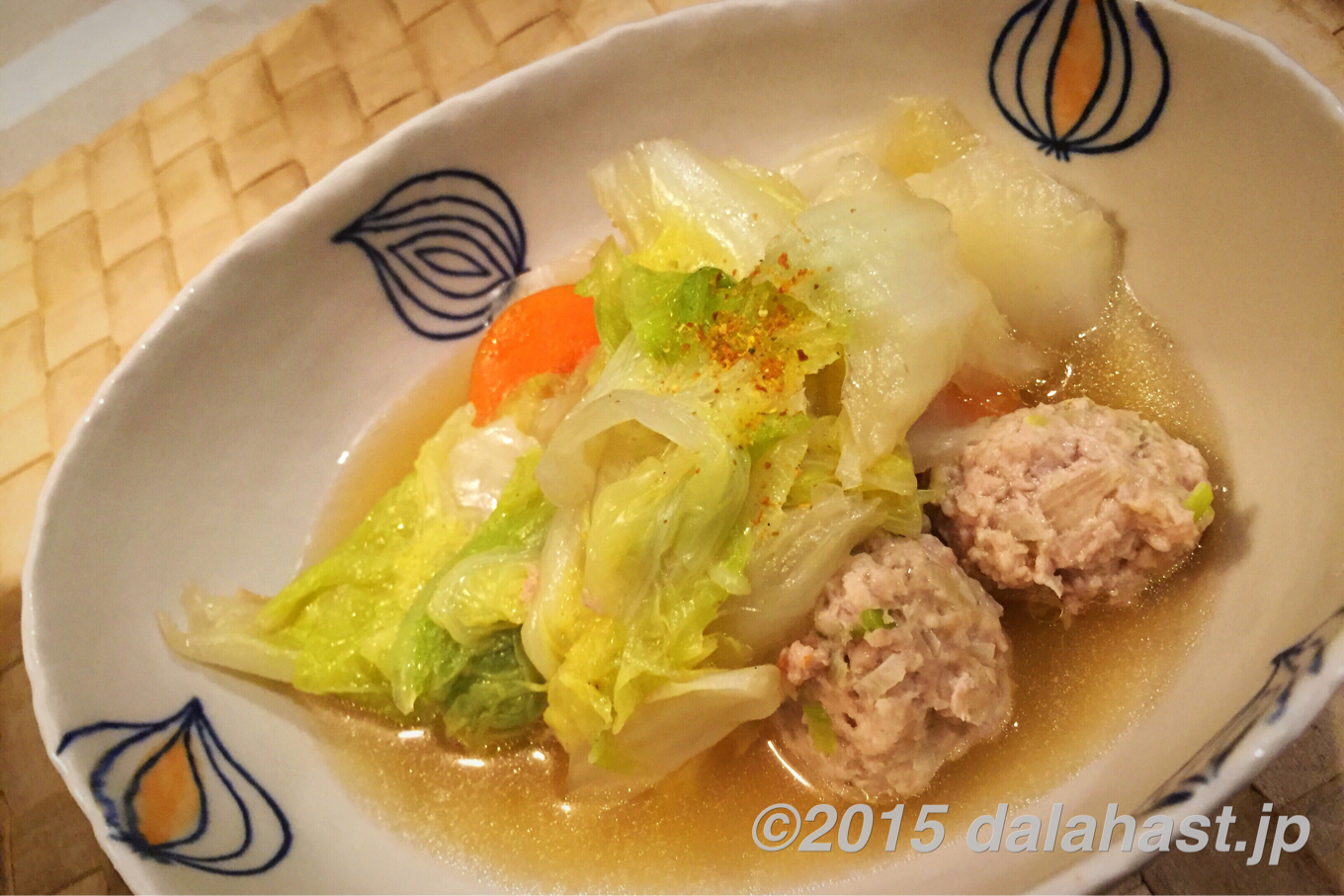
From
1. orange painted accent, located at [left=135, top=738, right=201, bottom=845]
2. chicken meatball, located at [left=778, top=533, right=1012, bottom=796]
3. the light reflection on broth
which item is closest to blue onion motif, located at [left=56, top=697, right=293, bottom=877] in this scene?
orange painted accent, located at [left=135, top=738, right=201, bottom=845]

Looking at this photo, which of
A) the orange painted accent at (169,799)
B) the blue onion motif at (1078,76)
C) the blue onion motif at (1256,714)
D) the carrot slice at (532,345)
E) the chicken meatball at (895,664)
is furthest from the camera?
the carrot slice at (532,345)

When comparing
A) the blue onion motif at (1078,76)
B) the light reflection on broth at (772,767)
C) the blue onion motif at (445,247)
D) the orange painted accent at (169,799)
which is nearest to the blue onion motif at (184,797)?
the orange painted accent at (169,799)

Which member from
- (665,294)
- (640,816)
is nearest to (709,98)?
(665,294)

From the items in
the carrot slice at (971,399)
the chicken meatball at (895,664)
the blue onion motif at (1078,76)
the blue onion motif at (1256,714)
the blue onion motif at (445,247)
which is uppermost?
the blue onion motif at (445,247)

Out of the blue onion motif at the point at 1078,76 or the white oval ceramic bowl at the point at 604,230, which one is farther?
the blue onion motif at the point at 1078,76

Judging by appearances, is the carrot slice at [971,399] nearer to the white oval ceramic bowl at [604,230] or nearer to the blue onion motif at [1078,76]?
the white oval ceramic bowl at [604,230]

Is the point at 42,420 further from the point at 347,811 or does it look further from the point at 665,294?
→ the point at 665,294

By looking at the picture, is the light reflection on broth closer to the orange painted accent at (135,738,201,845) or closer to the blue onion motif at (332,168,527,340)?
the orange painted accent at (135,738,201,845)

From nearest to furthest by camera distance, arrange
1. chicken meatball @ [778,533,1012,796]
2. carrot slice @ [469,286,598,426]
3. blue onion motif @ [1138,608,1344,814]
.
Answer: blue onion motif @ [1138,608,1344,814]
chicken meatball @ [778,533,1012,796]
carrot slice @ [469,286,598,426]
